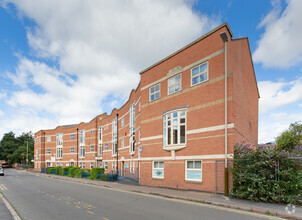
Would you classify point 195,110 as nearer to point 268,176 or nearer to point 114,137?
point 268,176

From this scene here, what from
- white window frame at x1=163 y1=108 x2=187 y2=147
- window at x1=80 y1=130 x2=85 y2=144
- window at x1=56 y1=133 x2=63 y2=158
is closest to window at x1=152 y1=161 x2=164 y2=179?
white window frame at x1=163 y1=108 x2=187 y2=147

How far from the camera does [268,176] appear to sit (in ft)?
32.3

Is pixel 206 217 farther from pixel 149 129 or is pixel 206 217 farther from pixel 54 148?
pixel 54 148

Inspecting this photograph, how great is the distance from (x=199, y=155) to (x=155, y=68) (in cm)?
849

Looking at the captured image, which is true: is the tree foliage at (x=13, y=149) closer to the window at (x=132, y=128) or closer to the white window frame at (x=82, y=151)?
the white window frame at (x=82, y=151)

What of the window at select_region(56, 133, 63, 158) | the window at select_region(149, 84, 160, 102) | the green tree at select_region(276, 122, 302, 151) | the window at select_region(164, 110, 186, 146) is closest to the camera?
the window at select_region(164, 110, 186, 146)

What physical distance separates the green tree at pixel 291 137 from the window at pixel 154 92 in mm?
18261

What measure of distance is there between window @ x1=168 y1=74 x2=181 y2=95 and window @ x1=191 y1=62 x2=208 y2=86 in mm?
1324

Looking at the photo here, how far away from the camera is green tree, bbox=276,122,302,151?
26.2 metres

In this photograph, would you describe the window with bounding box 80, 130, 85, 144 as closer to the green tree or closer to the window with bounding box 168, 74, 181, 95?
the window with bounding box 168, 74, 181, 95

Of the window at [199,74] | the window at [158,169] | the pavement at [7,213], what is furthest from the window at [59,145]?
the window at [199,74]

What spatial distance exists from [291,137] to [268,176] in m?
21.0

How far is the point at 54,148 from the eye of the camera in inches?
2175

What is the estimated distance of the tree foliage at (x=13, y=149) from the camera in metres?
79.3
